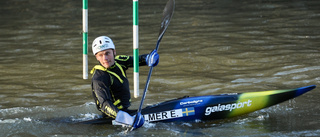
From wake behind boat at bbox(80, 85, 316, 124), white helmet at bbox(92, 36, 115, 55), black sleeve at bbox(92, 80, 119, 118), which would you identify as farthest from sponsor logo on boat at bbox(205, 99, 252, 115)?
white helmet at bbox(92, 36, 115, 55)

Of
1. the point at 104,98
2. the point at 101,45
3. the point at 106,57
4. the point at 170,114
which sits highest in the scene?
the point at 101,45

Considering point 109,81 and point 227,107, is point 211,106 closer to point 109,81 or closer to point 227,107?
point 227,107

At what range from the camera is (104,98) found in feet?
18.0

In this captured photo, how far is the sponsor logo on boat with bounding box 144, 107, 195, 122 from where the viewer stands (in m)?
5.99

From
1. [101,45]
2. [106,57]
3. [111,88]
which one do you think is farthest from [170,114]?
[101,45]

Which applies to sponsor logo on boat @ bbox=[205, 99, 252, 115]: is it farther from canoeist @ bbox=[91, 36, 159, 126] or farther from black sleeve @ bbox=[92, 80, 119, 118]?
black sleeve @ bbox=[92, 80, 119, 118]

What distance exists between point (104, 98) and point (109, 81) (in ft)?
0.81

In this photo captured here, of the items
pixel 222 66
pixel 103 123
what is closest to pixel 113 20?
pixel 222 66

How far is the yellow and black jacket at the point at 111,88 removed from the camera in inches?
216

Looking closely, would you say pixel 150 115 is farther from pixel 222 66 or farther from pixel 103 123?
pixel 222 66

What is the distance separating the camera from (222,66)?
29.7 ft

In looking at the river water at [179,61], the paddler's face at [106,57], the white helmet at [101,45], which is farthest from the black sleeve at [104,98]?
the river water at [179,61]

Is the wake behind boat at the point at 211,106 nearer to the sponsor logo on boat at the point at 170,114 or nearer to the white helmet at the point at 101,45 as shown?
the sponsor logo on boat at the point at 170,114

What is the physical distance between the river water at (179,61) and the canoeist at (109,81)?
0.41 metres
